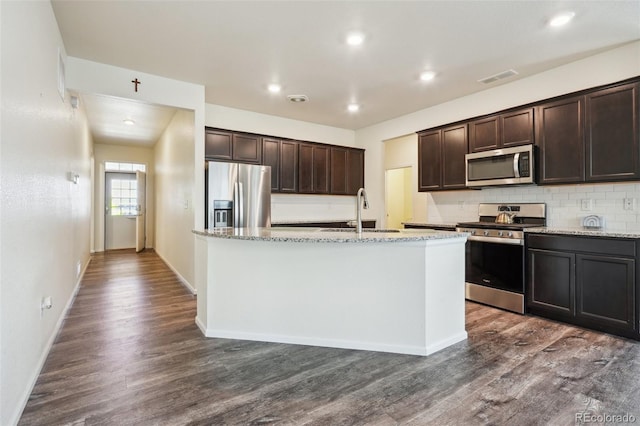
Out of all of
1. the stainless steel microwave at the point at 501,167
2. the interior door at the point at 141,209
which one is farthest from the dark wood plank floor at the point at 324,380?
the interior door at the point at 141,209

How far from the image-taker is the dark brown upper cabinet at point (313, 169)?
5.45 meters

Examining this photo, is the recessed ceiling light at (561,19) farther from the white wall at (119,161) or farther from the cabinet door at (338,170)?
the white wall at (119,161)

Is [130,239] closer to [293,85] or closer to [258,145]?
[258,145]

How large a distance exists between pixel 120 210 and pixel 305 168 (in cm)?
543

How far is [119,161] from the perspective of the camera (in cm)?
780

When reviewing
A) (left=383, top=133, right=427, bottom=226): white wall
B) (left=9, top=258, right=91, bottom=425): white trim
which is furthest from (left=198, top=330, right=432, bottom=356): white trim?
(left=383, top=133, right=427, bottom=226): white wall

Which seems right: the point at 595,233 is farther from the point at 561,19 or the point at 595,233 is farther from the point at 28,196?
the point at 28,196

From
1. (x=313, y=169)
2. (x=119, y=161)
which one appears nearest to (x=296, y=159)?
(x=313, y=169)

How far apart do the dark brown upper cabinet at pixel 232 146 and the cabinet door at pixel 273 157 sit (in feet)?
0.29

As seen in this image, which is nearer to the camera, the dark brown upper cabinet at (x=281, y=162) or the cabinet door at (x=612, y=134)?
the cabinet door at (x=612, y=134)

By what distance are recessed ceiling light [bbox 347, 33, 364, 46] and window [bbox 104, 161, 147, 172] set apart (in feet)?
23.0

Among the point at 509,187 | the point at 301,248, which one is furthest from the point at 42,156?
the point at 509,187

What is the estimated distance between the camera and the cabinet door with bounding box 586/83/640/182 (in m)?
2.91

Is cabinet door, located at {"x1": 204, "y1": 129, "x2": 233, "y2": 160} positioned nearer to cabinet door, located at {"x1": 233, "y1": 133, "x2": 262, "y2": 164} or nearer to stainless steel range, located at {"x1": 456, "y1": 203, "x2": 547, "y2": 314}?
cabinet door, located at {"x1": 233, "y1": 133, "x2": 262, "y2": 164}
